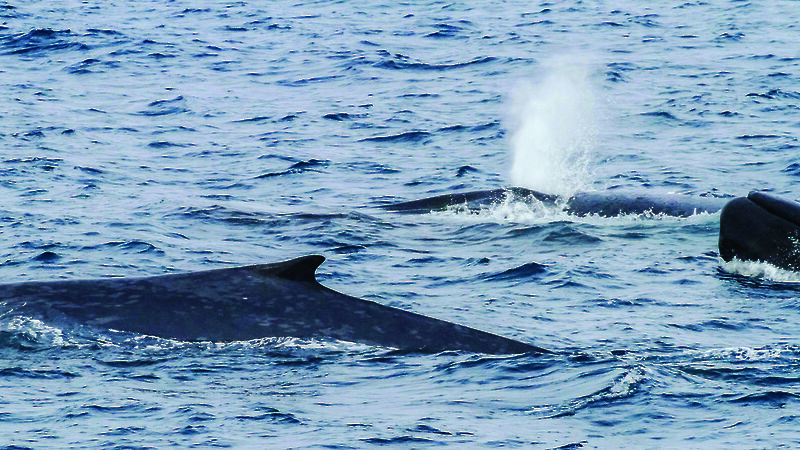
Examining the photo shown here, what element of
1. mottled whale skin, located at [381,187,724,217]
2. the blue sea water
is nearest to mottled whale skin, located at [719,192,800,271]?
the blue sea water

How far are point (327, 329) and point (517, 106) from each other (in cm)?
2291

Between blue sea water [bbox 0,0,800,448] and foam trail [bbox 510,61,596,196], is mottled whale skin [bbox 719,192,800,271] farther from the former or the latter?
foam trail [bbox 510,61,596,196]

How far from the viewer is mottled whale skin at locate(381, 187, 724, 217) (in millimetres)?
22203

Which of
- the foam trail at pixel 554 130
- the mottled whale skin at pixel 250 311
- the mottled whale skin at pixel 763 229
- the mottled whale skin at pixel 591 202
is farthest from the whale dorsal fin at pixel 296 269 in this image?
the foam trail at pixel 554 130

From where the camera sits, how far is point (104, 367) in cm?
1317

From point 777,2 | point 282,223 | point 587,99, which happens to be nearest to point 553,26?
point 777,2

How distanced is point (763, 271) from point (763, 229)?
74 centimetres

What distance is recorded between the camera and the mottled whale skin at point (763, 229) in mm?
16859

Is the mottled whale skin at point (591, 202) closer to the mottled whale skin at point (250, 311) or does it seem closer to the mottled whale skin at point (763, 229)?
the mottled whale skin at point (763, 229)

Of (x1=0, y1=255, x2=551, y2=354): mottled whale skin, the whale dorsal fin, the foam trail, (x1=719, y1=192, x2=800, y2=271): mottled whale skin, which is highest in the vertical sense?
the whale dorsal fin

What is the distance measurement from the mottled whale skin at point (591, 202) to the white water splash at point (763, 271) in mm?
3851

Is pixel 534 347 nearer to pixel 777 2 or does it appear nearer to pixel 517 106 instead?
pixel 517 106

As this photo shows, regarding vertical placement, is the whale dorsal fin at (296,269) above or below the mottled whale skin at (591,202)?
above

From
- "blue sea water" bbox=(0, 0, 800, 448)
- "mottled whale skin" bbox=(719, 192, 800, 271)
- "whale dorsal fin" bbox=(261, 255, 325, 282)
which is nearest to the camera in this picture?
"blue sea water" bbox=(0, 0, 800, 448)
